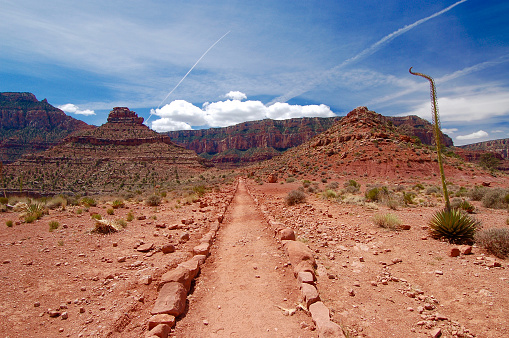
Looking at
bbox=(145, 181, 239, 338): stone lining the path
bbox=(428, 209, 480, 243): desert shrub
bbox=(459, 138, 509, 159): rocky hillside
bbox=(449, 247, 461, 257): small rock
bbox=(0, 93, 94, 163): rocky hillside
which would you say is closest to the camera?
bbox=(145, 181, 239, 338): stone lining the path

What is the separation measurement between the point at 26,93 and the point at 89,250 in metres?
171

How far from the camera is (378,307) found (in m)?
4.33

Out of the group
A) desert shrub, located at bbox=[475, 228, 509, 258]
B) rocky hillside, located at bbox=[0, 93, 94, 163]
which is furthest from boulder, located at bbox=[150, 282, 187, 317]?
rocky hillside, located at bbox=[0, 93, 94, 163]

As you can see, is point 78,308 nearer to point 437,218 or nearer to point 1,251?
point 1,251

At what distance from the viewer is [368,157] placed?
4019 cm

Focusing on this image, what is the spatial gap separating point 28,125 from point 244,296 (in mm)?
150492

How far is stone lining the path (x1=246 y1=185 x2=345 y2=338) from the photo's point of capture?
11.9 ft

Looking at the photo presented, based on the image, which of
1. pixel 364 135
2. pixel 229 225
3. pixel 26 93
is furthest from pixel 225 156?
pixel 229 225

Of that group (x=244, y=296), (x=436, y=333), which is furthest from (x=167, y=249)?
(x=436, y=333)

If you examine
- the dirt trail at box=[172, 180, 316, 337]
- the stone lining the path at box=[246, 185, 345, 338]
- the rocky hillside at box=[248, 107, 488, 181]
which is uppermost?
the rocky hillside at box=[248, 107, 488, 181]

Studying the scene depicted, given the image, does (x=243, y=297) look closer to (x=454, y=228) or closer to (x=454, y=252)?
(x=454, y=252)

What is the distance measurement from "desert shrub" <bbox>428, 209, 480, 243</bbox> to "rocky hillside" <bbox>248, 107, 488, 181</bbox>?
2630 centimetres

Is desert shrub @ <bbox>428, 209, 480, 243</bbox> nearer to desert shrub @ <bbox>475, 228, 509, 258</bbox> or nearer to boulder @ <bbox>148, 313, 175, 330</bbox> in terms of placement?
desert shrub @ <bbox>475, 228, 509, 258</bbox>

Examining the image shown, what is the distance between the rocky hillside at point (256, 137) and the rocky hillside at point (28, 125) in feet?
216
